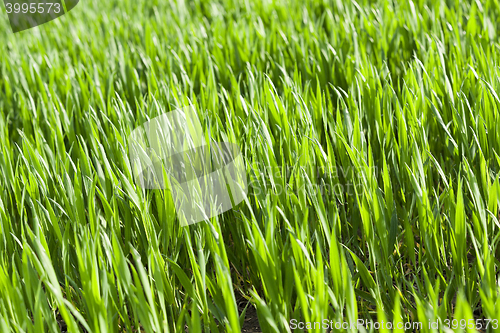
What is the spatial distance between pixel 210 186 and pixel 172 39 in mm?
1355

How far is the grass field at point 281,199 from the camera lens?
2.35ft

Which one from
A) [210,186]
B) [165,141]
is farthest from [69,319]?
[165,141]

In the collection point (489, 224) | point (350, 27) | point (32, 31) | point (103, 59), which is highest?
point (32, 31)

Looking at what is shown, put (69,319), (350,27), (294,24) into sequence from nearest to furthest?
(69,319)
(350,27)
(294,24)

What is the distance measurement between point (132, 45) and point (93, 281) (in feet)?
5.30

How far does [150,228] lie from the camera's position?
2.69 ft

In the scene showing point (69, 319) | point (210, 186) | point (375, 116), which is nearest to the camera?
point (69, 319)

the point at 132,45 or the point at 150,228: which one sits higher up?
the point at 132,45

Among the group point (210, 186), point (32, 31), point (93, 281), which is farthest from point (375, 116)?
point (32, 31)

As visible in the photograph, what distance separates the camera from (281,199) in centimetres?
90

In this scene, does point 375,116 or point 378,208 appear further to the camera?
point 375,116

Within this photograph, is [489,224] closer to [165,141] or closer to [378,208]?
[378,208]

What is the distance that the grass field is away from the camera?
2.35 feet

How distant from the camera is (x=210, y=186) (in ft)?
3.24
